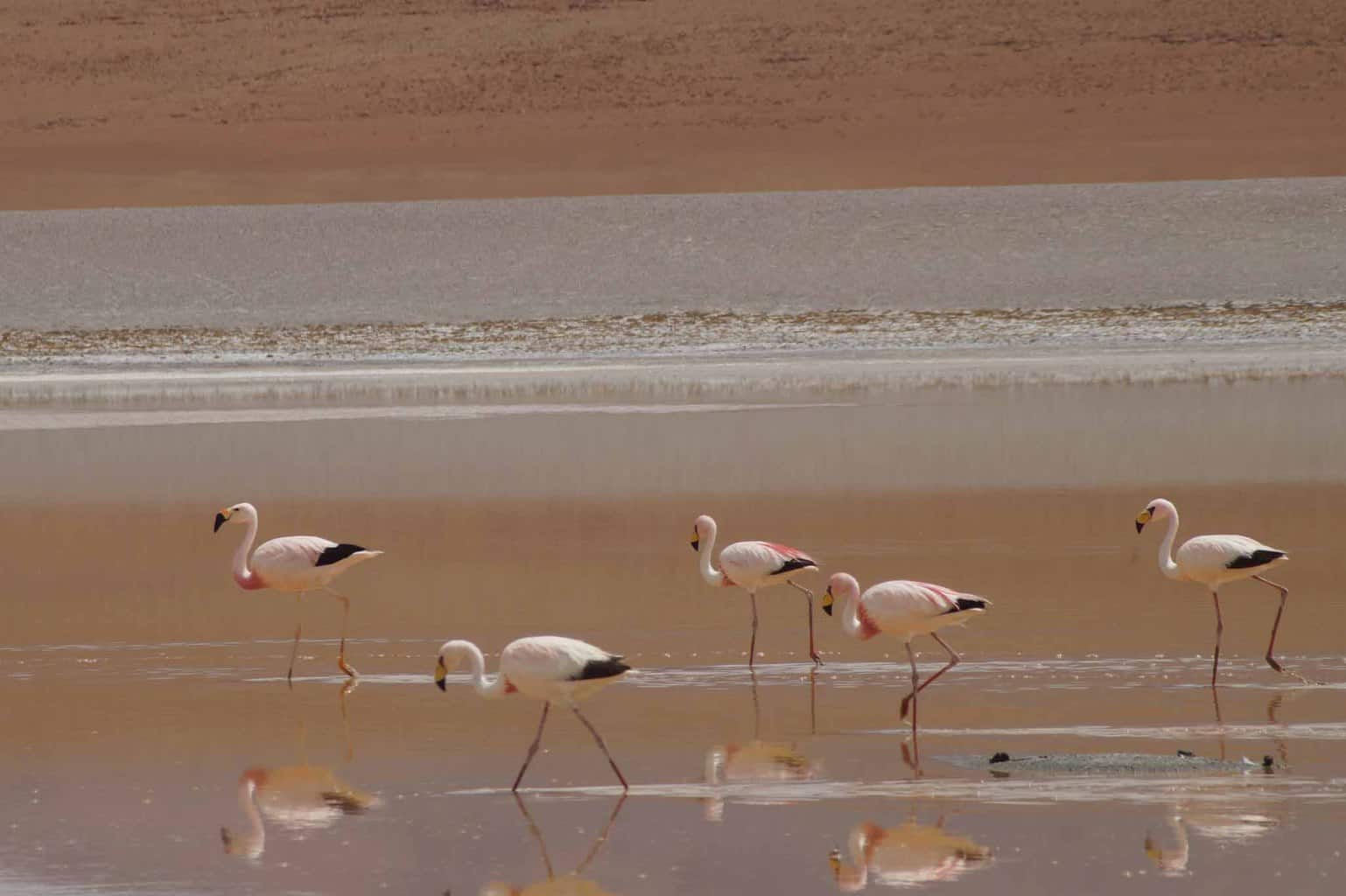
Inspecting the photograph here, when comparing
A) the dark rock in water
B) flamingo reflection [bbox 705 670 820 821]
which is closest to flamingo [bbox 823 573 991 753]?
flamingo reflection [bbox 705 670 820 821]

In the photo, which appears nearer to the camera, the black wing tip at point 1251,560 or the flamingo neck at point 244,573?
the black wing tip at point 1251,560

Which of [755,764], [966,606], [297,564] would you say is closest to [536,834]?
[755,764]

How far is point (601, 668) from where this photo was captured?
6961mm

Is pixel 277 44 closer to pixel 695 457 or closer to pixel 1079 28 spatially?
pixel 1079 28

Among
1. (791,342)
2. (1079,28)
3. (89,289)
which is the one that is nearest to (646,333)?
(791,342)

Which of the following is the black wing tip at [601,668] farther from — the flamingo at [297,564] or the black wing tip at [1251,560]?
the black wing tip at [1251,560]

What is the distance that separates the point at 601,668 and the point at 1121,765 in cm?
172

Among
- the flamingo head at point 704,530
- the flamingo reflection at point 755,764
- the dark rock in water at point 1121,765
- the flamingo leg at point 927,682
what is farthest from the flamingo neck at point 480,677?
the flamingo head at point 704,530

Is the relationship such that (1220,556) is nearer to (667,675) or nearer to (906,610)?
(906,610)

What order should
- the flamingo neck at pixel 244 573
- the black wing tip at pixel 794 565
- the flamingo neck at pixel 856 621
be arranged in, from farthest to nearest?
the flamingo neck at pixel 244 573 < the black wing tip at pixel 794 565 < the flamingo neck at pixel 856 621

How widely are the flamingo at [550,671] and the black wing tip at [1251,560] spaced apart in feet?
10.4

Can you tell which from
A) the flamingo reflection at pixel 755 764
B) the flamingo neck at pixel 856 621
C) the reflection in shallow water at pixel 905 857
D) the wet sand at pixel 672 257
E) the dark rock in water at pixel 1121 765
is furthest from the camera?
the wet sand at pixel 672 257

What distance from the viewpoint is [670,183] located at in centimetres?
4716

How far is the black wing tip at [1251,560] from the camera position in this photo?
9.03 meters
